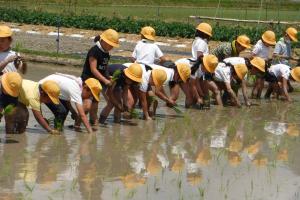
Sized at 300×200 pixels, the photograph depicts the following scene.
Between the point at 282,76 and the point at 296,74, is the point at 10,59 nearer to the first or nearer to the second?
the point at 282,76

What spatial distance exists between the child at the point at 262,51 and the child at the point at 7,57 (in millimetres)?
5782

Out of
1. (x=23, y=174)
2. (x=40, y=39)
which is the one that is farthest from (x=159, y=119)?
(x=40, y=39)

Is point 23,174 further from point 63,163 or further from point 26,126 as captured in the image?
point 26,126

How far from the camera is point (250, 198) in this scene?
7.29 metres

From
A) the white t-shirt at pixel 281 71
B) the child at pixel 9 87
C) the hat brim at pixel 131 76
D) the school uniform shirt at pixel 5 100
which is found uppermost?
the child at pixel 9 87

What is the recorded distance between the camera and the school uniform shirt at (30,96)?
9742 mm

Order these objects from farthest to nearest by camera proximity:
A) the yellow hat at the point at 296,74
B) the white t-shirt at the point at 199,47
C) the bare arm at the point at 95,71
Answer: the yellow hat at the point at 296,74, the white t-shirt at the point at 199,47, the bare arm at the point at 95,71

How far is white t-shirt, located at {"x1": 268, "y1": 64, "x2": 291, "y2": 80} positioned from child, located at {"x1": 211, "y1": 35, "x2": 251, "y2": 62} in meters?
0.77

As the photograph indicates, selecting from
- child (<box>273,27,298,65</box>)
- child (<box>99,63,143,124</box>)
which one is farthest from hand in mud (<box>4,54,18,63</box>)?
child (<box>273,27,298,65</box>)

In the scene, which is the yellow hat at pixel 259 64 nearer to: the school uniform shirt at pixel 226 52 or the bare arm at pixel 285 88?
the school uniform shirt at pixel 226 52

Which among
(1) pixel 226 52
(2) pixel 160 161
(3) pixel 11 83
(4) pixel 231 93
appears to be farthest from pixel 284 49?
(3) pixel 11 83

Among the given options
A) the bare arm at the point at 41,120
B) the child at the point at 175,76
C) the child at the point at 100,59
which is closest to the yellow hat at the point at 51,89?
the bare arm at the point at 41,120

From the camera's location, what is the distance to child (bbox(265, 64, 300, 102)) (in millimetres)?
14352

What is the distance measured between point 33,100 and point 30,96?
70mm
